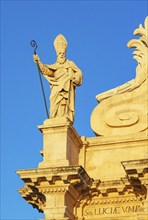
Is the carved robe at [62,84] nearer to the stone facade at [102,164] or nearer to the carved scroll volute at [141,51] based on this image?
the stone facade at [102,164]

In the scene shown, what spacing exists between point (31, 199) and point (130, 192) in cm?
274

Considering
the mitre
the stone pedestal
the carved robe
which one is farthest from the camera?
the mitre

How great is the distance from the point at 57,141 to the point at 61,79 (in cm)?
174

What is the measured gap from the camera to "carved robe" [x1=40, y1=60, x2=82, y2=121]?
20.0m

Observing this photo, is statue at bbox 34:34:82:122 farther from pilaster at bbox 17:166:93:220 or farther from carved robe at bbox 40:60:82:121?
pilaster at bbox 17:166:93:220

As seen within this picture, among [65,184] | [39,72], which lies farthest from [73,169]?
[39,72]

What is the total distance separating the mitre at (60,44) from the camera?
68.1 ft

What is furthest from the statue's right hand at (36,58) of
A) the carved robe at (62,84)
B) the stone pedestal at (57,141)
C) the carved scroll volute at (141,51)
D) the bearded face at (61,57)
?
the carved scroll volute at (141,51)

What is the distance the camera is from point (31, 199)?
20328mm

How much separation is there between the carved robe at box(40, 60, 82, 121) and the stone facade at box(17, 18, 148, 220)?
0.43m

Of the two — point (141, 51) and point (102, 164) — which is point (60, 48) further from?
point (102, 164)

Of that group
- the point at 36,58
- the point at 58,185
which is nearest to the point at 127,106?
the point at 36,58

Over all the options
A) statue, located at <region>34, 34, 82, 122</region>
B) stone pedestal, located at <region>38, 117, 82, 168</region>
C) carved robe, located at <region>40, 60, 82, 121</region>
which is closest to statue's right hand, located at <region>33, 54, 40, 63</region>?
statue, located at <region>34, 34, 82, 122</region>

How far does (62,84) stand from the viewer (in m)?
20.2
